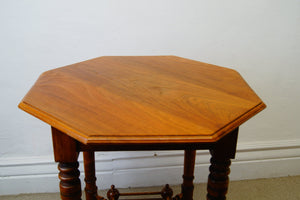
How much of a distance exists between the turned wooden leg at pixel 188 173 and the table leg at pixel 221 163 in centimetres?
29

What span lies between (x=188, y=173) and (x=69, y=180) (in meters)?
0.54

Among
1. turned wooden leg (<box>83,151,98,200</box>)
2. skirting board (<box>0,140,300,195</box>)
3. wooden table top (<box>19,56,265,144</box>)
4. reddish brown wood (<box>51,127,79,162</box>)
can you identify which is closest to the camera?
wooden table top (<box>19,56,265,144</box>)

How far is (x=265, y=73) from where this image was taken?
1.44 meters

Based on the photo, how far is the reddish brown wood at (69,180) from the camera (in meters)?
Answer: 0.72

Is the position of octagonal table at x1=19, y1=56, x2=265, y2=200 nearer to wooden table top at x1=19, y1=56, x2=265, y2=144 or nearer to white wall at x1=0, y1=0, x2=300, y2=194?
wooden table top at x1=19, y1=56, x2=265, y2=144

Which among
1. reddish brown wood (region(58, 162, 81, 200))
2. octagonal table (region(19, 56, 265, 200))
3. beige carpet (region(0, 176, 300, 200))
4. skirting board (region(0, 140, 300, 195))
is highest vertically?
octagonal table (region(19, 56, 265, 200))

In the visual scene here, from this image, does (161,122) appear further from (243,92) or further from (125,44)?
(125,44)

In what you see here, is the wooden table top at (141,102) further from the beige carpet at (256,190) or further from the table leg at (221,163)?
the beige carpet at (256,190)

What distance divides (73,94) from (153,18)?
26.6 inches

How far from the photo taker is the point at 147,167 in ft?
5.05

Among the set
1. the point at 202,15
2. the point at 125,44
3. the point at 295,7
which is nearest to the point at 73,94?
the point at 125,44

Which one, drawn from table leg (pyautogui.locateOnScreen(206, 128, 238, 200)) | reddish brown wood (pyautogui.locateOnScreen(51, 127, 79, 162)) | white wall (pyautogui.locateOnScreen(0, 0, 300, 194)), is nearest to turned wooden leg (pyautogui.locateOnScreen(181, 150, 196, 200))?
table leg (pyautogui.locateOnScreen(206, 128, 238, 200))

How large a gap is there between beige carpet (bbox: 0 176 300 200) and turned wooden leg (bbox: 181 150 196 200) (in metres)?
0.33

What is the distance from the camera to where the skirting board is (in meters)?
1.47
